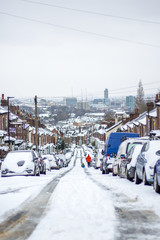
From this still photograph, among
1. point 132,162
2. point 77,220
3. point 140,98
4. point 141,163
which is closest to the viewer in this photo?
point 77,220

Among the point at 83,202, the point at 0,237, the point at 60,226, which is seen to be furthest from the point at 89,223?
the point at 83,202

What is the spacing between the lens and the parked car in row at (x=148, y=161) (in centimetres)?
1484

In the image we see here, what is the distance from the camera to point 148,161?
49.3 ft

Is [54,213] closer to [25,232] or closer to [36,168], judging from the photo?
[25,232]

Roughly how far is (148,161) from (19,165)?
10.0 m

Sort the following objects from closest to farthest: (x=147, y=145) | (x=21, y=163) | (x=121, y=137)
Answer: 1. (x=147, y=145)
2. (x=21, y=163)
3. (x=121, y=137)

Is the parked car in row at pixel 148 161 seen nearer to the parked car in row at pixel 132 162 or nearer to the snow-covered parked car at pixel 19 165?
the parked car in row at pixel 132 162

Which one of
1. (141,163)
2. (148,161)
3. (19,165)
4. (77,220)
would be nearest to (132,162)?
(141,163)

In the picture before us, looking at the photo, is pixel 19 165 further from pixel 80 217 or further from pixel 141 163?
pixel 80 217

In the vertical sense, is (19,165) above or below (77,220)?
above

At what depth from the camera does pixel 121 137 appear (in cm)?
3362

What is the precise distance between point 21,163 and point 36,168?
4.26 feet

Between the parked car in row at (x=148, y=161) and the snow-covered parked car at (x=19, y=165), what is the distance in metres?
8.35

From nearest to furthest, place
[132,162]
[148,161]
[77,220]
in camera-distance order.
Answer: [77,220], [148,161], [132,162]
